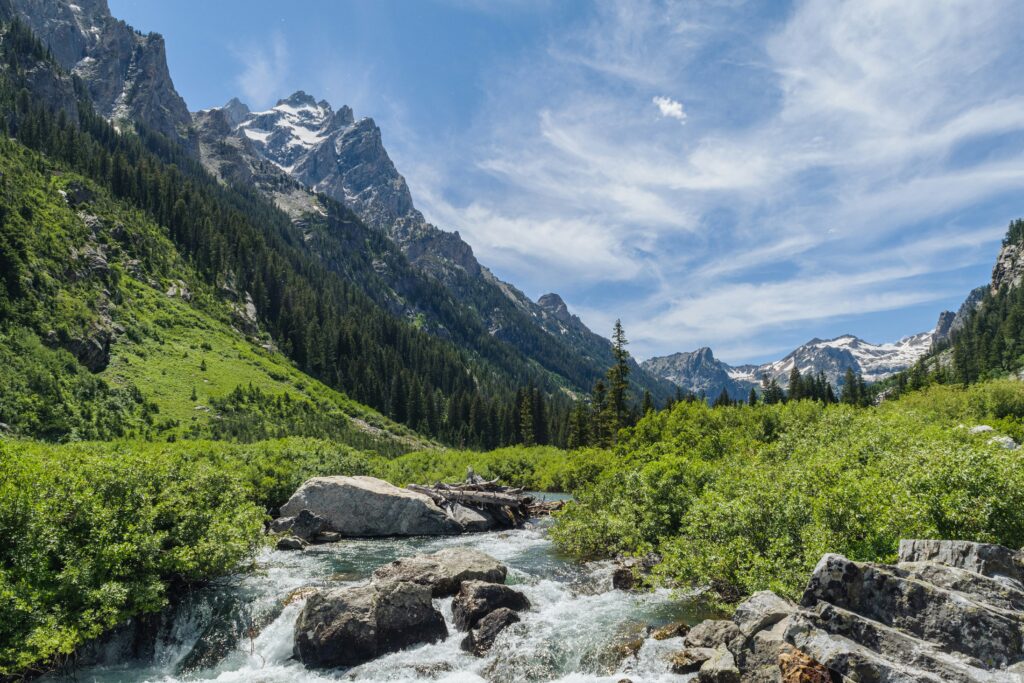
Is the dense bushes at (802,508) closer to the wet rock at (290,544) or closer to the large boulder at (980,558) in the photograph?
the large boulder at (980,558)

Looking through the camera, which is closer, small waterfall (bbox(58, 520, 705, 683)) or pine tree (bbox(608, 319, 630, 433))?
small waterfall (bbox(58, 520, 705, 683))

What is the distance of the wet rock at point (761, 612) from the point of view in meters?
13.6

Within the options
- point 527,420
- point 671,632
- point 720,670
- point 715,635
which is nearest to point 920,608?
point 720,670

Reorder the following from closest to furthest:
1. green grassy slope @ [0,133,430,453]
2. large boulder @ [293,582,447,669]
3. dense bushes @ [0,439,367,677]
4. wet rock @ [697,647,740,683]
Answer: wet rock @ [697,647,740,683] → dense bushes @ [0,439,367,677] → large boulder @ [293,582,447,669] → green grassy slope @ [0,133,430,453]

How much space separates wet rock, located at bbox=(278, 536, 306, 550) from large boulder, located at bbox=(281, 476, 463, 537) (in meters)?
4.54

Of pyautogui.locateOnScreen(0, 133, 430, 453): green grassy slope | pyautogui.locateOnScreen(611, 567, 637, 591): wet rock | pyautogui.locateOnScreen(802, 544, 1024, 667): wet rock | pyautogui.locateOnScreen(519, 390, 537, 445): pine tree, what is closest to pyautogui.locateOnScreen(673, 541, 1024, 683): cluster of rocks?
pyautogui.locateOnScreen(802, 544, 1024, 667): wet rock

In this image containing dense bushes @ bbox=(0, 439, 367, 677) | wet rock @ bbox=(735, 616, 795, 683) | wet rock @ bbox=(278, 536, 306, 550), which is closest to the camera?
wet rock @ bbox=(735, 616, 795, 683)

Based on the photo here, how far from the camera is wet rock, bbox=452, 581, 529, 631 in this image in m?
19.0

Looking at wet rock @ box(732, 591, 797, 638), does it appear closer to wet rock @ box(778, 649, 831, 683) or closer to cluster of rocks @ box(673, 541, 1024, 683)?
cluster of rocks @ box(673, 541, 1024, 683)

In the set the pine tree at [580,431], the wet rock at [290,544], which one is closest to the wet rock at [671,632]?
the wet rock at [290,544]

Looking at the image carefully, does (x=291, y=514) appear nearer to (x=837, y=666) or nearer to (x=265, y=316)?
(x=837, y=666)

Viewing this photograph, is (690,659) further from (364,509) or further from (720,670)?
(364,509)

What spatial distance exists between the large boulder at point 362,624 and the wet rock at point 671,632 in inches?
294

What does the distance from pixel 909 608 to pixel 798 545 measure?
19.5 feet
